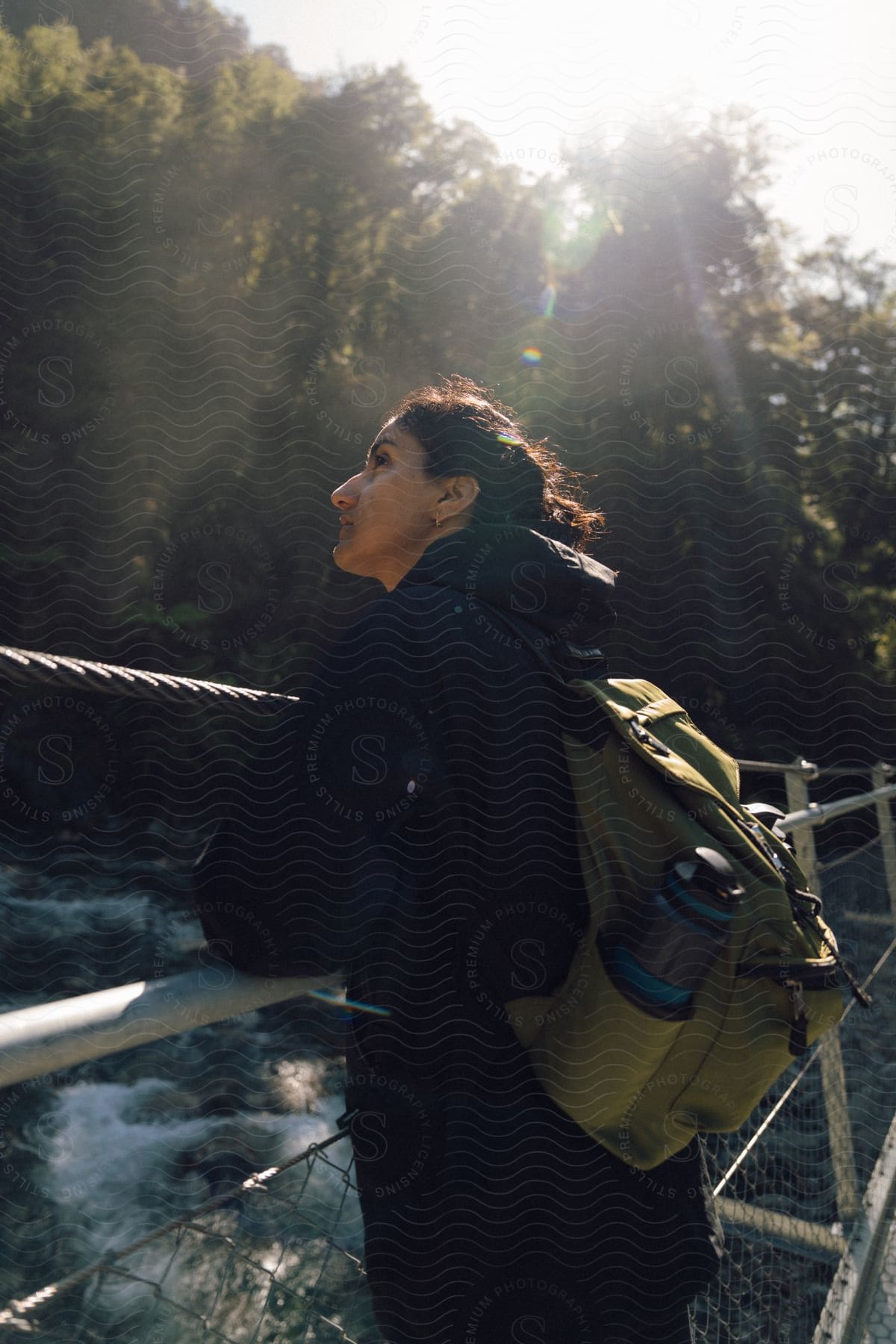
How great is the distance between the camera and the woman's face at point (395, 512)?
726 millimetres

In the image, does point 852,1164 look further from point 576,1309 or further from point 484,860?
point 484,860

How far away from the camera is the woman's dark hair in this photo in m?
0.73

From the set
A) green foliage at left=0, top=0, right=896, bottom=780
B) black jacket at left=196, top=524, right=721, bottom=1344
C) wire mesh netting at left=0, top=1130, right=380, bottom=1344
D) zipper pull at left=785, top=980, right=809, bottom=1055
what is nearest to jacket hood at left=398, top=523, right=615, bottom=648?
black jacket at left=196, top=524, right=721, bottom=1344

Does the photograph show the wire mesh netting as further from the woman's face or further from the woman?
the woman's face

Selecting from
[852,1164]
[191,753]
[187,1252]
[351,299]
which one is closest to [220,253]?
[351,299]

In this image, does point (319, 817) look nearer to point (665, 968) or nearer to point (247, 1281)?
point (665, 968)

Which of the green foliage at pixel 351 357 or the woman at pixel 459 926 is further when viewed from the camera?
the green foliage at pixel 351 357

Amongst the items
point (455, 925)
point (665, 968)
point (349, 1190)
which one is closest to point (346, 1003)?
point (455, 925)

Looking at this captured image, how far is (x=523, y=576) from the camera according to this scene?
64cm

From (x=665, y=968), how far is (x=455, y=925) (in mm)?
121

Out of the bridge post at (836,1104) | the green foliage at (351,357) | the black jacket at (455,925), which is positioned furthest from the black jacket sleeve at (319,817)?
the green foliage at (351,357)

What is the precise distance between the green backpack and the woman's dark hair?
14cm

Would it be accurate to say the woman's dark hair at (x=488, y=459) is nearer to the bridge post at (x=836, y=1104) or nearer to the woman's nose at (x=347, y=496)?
the woman's nose at (x=347, y=496)

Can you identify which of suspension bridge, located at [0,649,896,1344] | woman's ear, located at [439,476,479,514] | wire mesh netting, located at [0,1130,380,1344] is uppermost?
woman's ear, located at [439,476,479,514]
